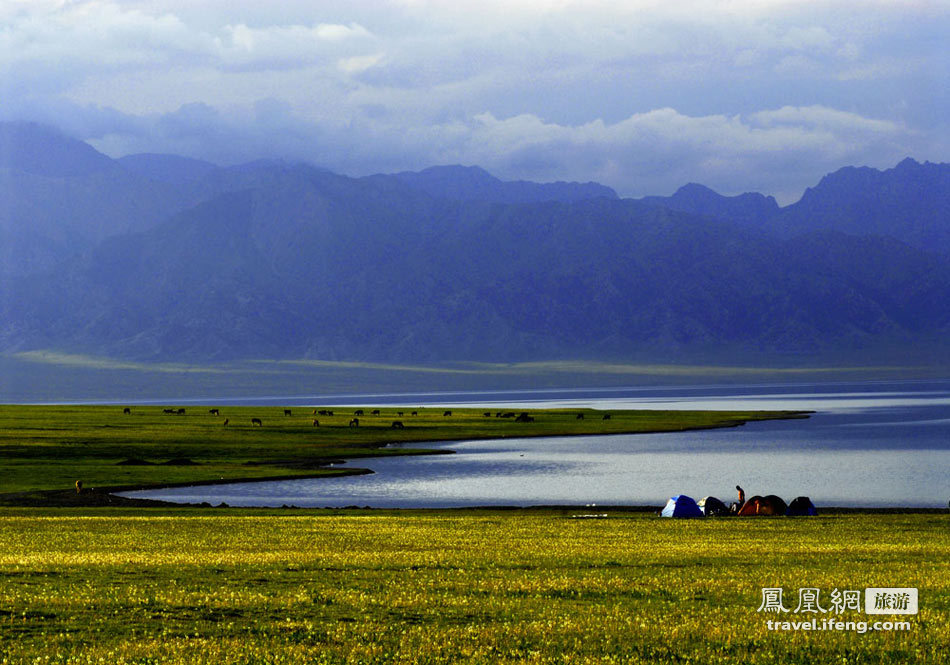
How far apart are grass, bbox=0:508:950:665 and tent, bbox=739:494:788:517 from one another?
11487 millimetres

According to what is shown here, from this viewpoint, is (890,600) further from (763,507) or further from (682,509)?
(763,507)

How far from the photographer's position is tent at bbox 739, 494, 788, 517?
2238 inches

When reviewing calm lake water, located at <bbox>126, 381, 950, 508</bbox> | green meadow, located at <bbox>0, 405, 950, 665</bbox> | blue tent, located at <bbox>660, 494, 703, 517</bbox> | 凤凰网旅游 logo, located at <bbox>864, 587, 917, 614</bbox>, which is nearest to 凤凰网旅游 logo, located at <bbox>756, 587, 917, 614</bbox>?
凤凰网旅游 logo, located at <bbox>864, 587, 917, 614</bbox>

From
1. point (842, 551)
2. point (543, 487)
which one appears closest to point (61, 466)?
point (543, 487)

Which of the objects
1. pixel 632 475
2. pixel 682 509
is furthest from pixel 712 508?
pixel 632 475

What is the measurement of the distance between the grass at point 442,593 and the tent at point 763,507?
11.5 m

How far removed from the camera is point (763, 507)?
57.1m

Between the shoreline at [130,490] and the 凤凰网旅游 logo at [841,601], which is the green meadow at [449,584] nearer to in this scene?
the 凤凰网旅游 logo at [841,601]

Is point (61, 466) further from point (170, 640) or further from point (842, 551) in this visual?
point (170, 640)

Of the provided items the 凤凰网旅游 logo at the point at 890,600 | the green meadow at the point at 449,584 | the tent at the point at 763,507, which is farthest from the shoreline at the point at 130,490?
the 凤凰网旅游 logo at the point at 890,600

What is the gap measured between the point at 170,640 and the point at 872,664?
10.9 metres

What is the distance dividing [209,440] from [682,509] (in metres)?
71.9

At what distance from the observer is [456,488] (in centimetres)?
7806

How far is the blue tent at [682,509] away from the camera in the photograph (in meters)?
56.5
